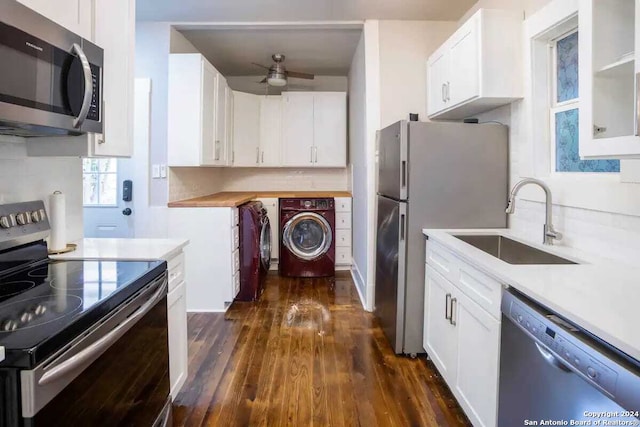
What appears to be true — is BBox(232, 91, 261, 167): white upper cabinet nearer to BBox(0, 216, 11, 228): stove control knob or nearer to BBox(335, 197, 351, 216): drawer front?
BBox(335, 197, 351, 216): drawer front

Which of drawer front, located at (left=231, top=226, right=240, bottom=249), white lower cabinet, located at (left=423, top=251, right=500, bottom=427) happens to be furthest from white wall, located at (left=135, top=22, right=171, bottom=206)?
white lower cabinet, located at (left=423, top=251, right=500, bottom=427)

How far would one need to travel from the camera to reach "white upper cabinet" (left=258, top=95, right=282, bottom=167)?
473cm

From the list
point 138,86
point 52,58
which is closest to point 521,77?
point 52,58

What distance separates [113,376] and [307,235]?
3418 millimetres

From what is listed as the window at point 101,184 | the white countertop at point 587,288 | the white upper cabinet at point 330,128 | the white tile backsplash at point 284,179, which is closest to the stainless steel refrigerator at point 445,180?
the white countertop at point 587,288

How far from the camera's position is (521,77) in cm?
216

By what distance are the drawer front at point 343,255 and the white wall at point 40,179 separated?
3042 millimetres

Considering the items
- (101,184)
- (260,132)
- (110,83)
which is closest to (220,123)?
(260,132)

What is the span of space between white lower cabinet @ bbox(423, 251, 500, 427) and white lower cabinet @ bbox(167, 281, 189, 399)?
54.7 inches

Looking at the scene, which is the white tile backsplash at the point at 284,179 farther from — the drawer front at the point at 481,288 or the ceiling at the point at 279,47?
the drawer front at the point at 481,288

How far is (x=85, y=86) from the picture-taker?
1.32 metres

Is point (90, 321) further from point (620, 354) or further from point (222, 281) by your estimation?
point (222, 281)

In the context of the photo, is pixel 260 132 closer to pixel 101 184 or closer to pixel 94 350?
pixel 101 184

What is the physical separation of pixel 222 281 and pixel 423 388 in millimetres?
1882
